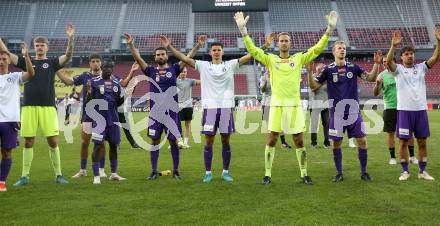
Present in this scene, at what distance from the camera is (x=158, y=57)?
8516 millimetres

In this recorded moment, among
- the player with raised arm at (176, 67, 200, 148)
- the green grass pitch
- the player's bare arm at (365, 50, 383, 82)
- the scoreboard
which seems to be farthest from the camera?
the scoreboard

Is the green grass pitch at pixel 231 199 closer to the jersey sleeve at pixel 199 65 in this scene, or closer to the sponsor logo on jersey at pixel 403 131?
the sponsor logo on jersey at pixel 403 131

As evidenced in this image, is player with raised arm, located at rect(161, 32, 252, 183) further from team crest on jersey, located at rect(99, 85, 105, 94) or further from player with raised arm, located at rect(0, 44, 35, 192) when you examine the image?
player with raised arm, located at rect(0, 44, 35, 192)

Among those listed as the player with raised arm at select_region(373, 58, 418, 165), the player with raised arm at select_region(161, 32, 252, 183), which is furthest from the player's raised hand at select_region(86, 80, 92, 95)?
the player with raised arm at select_region(373, 58, 418, 165)

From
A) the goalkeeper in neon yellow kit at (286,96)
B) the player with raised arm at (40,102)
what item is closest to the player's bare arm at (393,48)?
the goalkeeper in neon yellow kit at (286,96)

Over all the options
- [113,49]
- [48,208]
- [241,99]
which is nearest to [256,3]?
[241,99]

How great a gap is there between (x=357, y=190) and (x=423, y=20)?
5426 centimetres

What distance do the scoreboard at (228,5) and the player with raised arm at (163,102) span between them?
4439cm

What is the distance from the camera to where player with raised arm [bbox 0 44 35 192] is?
24.0 ft

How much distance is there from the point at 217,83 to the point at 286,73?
1.23 m

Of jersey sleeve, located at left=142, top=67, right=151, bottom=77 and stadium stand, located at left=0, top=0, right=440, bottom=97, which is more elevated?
stadium stand, located at left=0, top=0, right=440, bottom=97

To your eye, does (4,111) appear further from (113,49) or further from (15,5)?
(15,5)

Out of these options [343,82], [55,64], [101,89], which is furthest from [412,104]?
[55,64]

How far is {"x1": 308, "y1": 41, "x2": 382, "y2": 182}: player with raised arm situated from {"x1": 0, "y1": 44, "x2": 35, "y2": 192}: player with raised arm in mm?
4680
